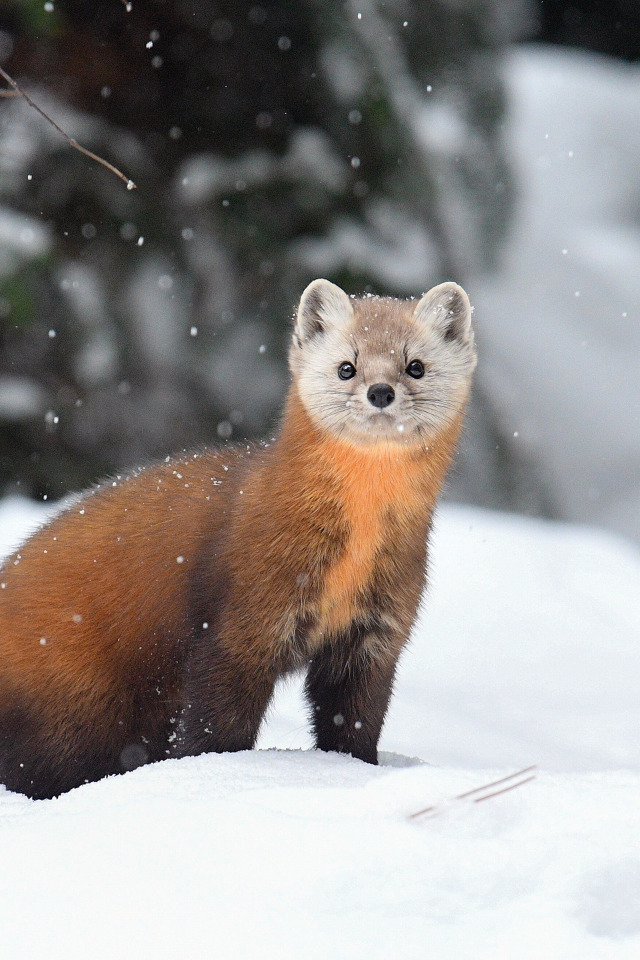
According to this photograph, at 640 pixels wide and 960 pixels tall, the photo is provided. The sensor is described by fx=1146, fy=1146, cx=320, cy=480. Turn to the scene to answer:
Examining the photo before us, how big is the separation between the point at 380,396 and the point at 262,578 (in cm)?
52

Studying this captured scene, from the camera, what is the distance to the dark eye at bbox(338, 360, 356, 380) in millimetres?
2877

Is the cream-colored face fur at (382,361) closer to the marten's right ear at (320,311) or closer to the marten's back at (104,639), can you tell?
the marten's right ear at (320,311)

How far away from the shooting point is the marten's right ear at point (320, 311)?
119 inches

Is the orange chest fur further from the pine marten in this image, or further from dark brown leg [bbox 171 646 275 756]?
dark brown leg [bbox 171 646 275 756]

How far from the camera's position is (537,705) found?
15.4 feet

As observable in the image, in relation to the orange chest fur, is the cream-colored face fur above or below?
above

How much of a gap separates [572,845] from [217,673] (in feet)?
3.64

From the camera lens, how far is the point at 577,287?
34.6 feet

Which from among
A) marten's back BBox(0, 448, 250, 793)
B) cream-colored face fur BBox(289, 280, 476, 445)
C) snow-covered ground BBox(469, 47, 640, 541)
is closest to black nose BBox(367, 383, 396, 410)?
cream-colored face fur BBox(289, 280, 476, 445)

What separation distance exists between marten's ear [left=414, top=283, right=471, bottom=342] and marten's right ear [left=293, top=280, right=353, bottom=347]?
0.19 metres

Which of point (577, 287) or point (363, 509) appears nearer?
point (363, 509)

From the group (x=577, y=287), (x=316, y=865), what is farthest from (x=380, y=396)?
(x=577, y=287)

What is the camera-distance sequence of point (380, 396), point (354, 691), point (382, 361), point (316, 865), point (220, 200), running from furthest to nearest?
point (220, 200) < point (354, 691) < point (382, 361) < point (380, 396) < point (316, 865)

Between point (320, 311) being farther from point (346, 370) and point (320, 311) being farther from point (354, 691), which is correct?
point (354, 691)
